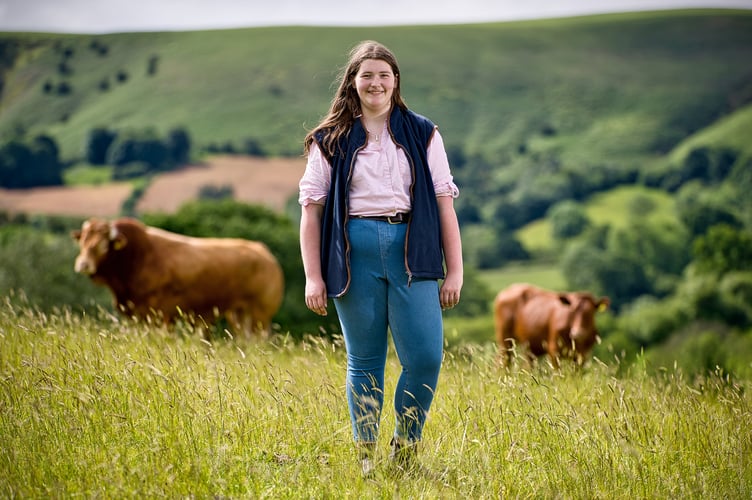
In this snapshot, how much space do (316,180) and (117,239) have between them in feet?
19.1

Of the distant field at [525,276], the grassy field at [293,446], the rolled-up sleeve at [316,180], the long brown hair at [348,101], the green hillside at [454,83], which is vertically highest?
the long brown hair at [348,101]

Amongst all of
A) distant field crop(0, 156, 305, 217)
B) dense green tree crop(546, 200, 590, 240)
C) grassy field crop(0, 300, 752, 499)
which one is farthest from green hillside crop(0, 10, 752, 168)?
grassy field crop(0, 300, 752, 499)

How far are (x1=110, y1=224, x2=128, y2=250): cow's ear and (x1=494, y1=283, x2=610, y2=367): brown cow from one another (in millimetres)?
4921

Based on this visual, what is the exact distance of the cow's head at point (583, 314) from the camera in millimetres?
10539

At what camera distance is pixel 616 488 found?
3576 millimetres

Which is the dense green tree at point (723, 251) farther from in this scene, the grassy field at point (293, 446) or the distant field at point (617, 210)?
the grassy field at point (293, 446)

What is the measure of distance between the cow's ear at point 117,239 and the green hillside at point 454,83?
3097 inches

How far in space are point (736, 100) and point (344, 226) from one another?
11018 cm

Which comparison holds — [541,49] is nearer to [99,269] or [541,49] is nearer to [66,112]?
[66,112]

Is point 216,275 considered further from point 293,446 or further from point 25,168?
point 25,168

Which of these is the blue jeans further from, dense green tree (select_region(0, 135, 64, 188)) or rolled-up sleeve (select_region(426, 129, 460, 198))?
dense green tree (select_region(0, 135, 64, 188))

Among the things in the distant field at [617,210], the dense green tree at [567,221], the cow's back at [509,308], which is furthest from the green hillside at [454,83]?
the cow's back at [509,308]

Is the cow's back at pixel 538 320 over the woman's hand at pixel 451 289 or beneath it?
beneath

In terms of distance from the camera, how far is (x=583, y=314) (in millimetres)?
10641
